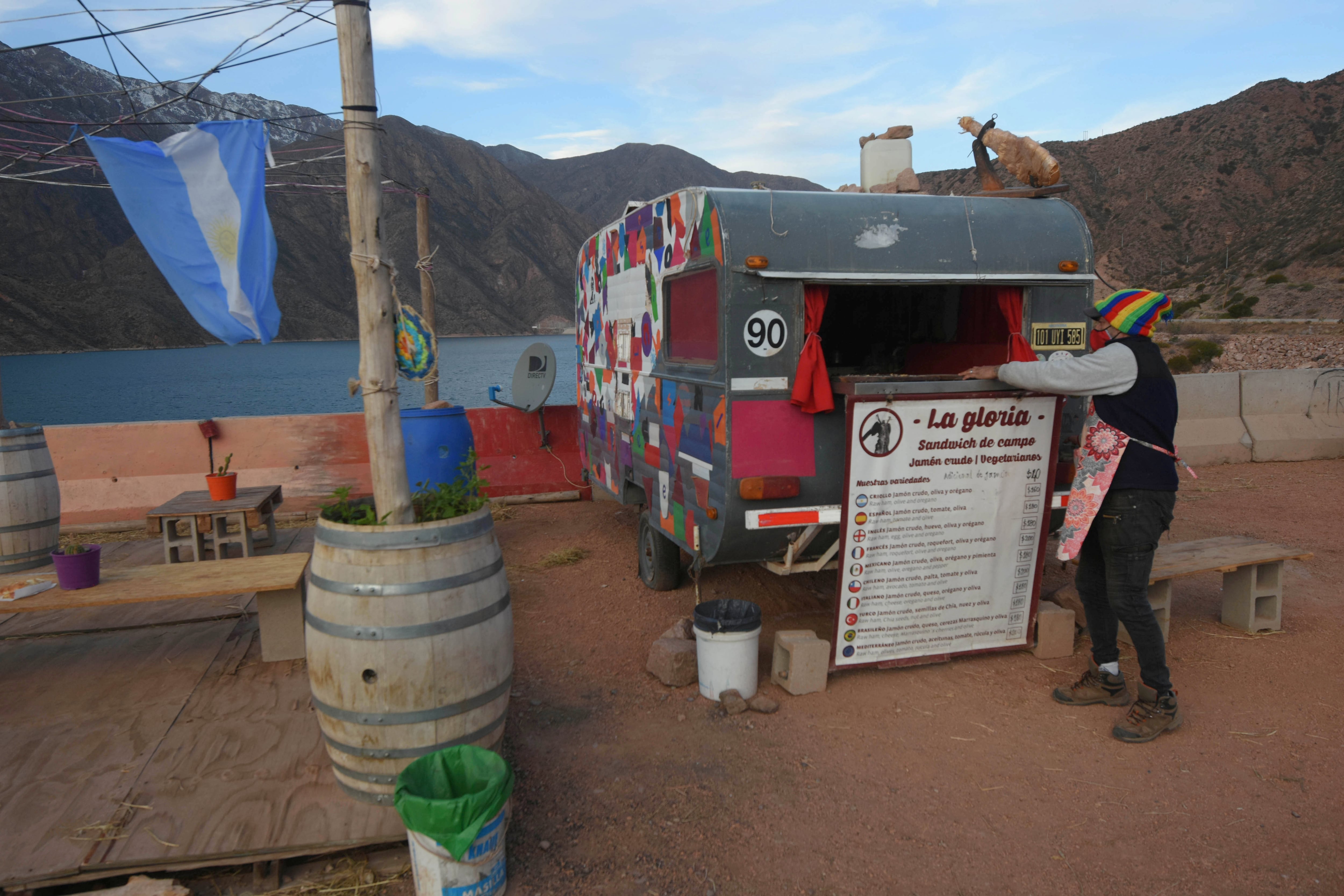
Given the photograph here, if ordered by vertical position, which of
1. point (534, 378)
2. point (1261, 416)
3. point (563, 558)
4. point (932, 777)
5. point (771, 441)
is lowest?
point (563, 558)

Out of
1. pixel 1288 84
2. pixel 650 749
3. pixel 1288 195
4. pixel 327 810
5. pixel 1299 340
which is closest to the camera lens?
pixel 327 810

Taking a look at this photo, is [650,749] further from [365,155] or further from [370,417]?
[365,155]

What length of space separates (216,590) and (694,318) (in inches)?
116

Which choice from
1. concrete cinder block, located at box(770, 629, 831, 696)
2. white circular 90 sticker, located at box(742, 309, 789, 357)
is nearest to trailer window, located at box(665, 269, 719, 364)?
white circular 90 sticker, located at box(742, 309, 789, 357)

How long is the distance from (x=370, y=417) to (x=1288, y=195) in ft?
218

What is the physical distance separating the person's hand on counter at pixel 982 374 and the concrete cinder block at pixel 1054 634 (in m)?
1.55

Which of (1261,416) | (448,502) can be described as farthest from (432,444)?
(1261,416)

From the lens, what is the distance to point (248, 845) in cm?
290

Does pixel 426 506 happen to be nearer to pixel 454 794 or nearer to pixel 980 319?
pixel 454 794

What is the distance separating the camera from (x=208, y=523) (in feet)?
20.4

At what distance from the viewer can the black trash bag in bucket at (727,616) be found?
14.5ft

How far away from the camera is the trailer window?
4586 mm

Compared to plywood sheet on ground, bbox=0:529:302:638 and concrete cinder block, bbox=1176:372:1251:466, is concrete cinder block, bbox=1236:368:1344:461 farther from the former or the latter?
plywood sheet on ground, bbox=0:529:302:638

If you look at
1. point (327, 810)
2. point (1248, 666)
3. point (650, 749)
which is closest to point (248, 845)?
point (327, 810)
